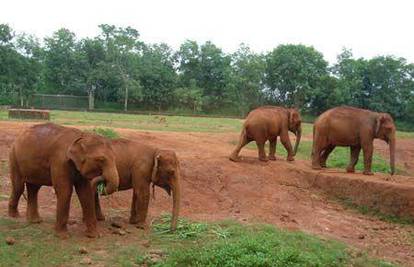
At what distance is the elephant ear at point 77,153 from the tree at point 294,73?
5287cm

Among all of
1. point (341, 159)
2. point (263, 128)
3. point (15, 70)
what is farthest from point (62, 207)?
point (15, 70)

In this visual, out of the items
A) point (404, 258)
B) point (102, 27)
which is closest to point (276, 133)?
point (404, 258)

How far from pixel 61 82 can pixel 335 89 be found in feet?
101

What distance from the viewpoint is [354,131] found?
1647 cm

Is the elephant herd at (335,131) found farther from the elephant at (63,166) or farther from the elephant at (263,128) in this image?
the elephant at (63,166)

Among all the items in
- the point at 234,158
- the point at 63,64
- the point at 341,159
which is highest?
the point at 63,64

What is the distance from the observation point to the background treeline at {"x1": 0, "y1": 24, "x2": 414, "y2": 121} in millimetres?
60562

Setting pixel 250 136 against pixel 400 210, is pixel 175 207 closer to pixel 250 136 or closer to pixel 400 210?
pixel 400 210

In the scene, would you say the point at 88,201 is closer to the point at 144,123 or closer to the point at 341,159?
the point at 341,159

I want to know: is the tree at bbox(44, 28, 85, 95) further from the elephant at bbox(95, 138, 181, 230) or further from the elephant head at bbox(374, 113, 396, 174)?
the elephant at bbox(95, 138, 181, 230)

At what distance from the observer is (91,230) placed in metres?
9.01

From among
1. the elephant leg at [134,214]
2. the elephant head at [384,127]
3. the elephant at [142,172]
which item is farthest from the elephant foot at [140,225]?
the elephant head at [384,127]

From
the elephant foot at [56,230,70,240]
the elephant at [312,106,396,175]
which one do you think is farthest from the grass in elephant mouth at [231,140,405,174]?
the elephant foot at [56,230,70,240]

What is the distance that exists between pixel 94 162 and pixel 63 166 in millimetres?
617
